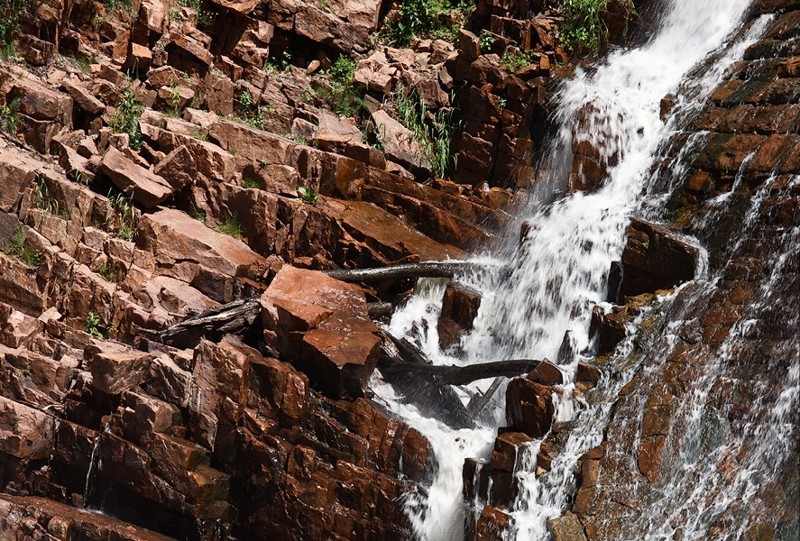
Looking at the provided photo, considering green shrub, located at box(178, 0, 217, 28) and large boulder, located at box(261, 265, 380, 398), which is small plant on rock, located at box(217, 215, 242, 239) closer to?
large boulder, located at box(261, 265, 380, 398)

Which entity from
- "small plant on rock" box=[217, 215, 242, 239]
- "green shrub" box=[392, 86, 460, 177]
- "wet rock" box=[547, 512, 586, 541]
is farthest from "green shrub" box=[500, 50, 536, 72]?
"wet rock" box=[547, 512, 586, 541]

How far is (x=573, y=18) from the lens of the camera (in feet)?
59.3

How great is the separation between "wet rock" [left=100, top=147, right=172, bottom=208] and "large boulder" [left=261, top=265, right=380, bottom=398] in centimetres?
287

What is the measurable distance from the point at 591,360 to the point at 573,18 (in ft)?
27.4

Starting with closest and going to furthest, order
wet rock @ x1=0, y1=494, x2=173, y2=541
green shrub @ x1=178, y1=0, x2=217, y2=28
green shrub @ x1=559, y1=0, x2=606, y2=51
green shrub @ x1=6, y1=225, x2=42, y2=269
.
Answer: wet rock @ x1=0, y1=494, x2=173, y2=541, green shrub @ x1=6, y1=225, x2=42, y2=269, green shrub @ x1=559, y1=0, x2=606, y2=51, green shrub @ x1=178, y1=0, x2=217, y2=28

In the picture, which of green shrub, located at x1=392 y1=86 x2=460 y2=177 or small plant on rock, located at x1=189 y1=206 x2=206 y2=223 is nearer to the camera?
small plant on rock, located at x1=189 y1=206 x2=206 y2=223

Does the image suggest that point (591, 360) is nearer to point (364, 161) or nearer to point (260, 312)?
point (260, 312)

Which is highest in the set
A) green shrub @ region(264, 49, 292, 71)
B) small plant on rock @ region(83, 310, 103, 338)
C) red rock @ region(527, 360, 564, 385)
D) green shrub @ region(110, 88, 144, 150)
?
green shrub @ region(264, 49, 292, 71)

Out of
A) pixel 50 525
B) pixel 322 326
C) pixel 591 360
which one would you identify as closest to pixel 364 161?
pixel 322 326

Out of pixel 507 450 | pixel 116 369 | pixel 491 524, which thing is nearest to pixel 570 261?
pixel 507 450

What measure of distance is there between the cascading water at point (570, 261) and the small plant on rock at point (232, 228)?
3.03 m

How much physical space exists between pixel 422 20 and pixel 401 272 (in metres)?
7.63

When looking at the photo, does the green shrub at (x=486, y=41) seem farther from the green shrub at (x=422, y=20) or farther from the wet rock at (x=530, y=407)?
the wet rock at (x=530, y=407)

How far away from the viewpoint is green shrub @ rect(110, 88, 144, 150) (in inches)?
655
